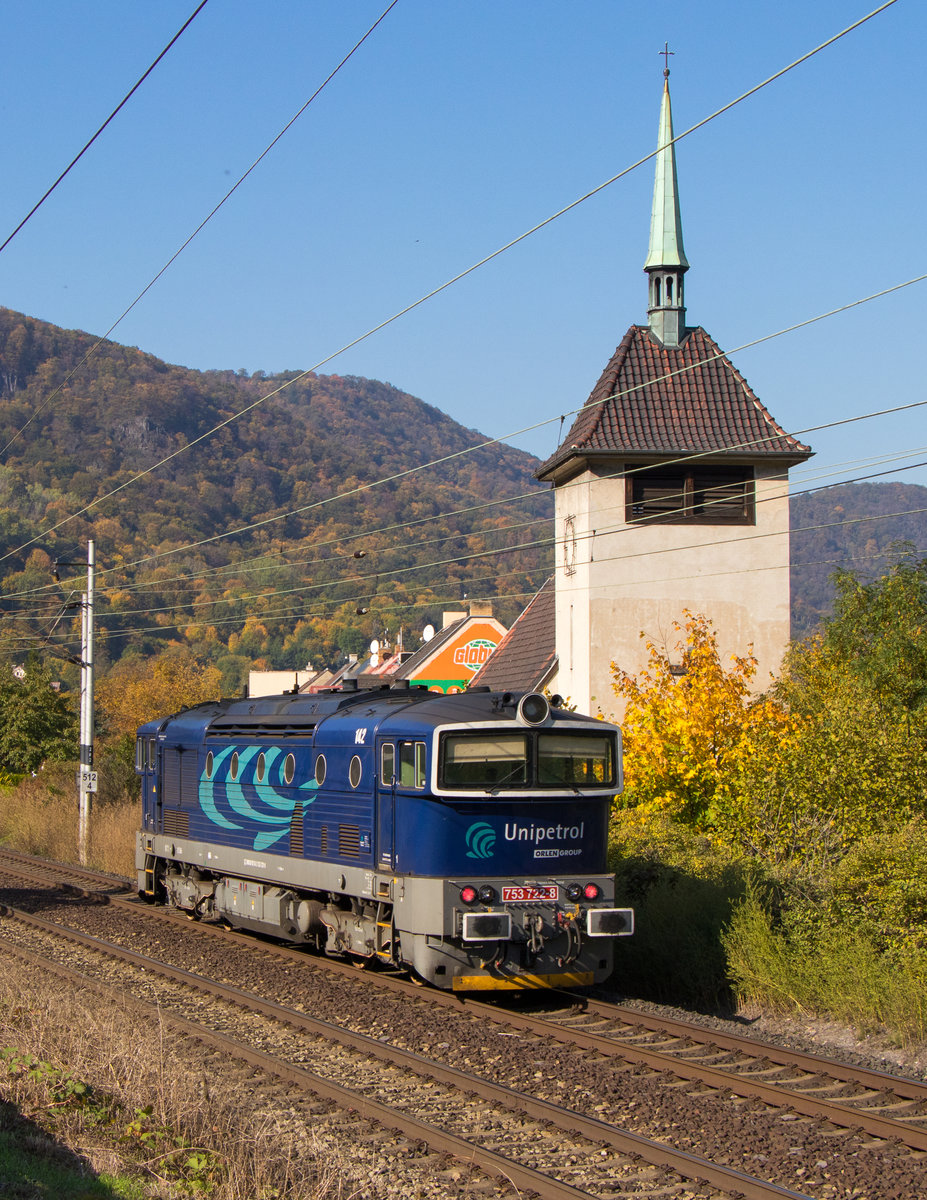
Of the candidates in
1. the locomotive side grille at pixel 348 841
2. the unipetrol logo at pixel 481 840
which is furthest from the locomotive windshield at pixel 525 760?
the locomotive side grille at pixel 348 841

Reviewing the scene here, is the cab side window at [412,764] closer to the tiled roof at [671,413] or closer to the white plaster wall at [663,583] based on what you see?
the white plaster wall at [663,583]

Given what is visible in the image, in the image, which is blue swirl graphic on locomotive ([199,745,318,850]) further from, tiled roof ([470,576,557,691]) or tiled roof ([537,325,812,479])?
tiled roof ([470,576,557,691])

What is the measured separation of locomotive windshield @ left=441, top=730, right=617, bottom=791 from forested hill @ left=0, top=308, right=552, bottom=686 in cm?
4162

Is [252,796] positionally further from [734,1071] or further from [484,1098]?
[734,1071]

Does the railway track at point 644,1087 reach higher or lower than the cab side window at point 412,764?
lower

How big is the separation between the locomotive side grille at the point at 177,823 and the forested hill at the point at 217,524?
1368 inches

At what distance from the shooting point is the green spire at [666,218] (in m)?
30.7

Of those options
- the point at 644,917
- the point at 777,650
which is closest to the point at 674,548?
the point at 777,650

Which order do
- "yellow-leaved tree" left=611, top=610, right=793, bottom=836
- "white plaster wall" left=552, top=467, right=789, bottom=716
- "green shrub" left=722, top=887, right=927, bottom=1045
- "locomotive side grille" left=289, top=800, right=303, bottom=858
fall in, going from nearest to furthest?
"green shrub" left=722, top=887, right=927, bottom=1045, "locomotive side grille" left=289, top=800, right=303, bottom=858, "yellow-leaved tree" left=611, top=610, right=793, bottom=836, "white plaster wall" left=552, top=467, right=789, bottom=716

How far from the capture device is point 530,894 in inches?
504

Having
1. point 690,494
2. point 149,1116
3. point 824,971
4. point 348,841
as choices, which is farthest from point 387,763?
point 690,494

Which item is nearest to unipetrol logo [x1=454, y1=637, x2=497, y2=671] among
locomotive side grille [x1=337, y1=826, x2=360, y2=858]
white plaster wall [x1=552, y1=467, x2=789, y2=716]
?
white plaster wall [x1=552, y1=467, x2=789, y2=716]

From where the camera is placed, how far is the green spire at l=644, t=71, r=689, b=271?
30703 millimetres

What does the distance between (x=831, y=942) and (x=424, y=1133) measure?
Answer: 252 inches
